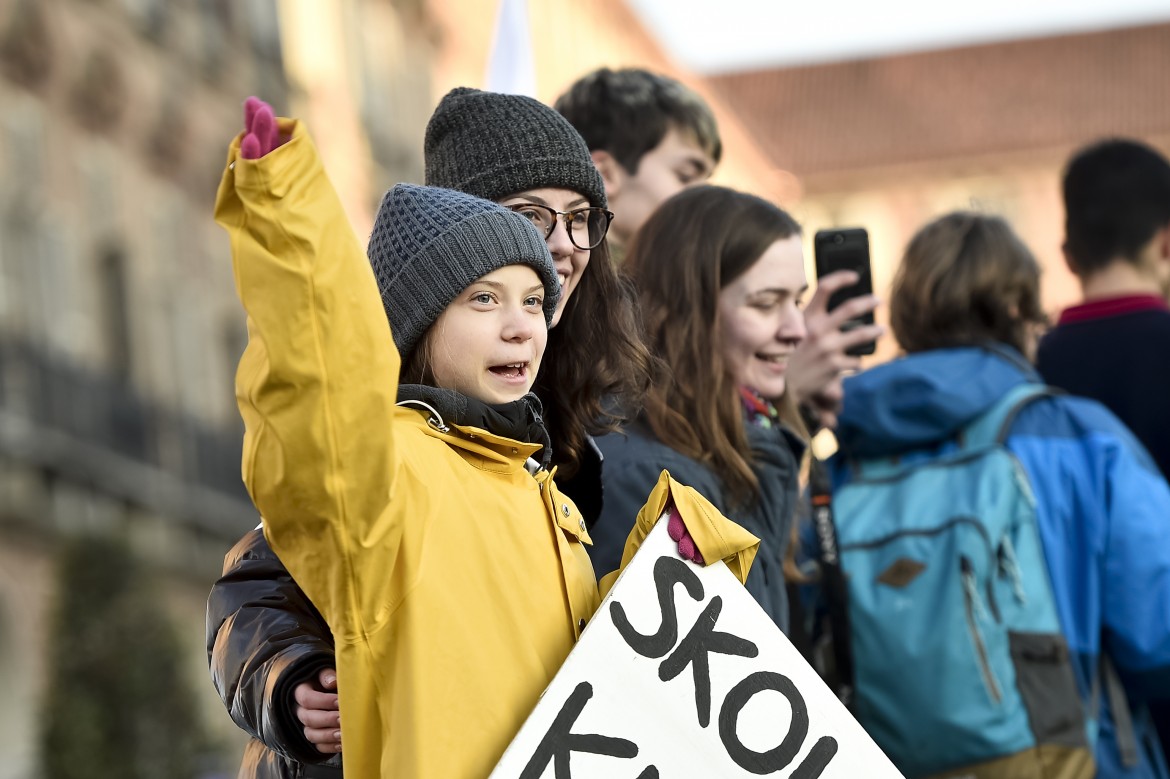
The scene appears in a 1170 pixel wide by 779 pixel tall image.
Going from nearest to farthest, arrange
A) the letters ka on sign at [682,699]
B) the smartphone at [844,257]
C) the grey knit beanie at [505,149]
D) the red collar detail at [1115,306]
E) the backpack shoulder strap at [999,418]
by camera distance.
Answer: the letters ka on sign at [682,699], the grey knit beanie at [505,149], the backpack shoulder strap at [999,418], the smartphone at [844,257], the red collar detail at [1115,306]

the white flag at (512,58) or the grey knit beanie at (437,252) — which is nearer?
the grey knit beanie at (437,252)

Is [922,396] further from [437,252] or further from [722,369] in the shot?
[437,252]

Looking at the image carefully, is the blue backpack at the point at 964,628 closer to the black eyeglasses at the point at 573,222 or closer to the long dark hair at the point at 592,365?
the long dark hair at the point at 592,365

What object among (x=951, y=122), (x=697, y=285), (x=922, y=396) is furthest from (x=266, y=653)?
(x=951, y=122)

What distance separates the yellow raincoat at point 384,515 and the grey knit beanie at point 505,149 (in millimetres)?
787

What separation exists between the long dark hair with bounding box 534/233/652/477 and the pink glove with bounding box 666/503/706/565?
0.39m

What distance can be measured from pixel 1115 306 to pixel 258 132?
3.39 meters

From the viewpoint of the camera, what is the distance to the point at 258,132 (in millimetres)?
2365

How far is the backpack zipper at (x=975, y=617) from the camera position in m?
4.45

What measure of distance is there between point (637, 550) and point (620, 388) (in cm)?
56

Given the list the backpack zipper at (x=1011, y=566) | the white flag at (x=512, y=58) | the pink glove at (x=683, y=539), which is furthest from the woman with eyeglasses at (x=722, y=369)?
the white flag at (x=512, y=58)

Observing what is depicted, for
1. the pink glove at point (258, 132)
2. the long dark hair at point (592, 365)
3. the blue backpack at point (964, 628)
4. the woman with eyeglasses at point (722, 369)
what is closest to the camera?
the pink glove at point (258, 132)

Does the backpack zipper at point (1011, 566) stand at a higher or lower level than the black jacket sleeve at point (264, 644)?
lower

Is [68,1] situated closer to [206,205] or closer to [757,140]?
[206,205]
